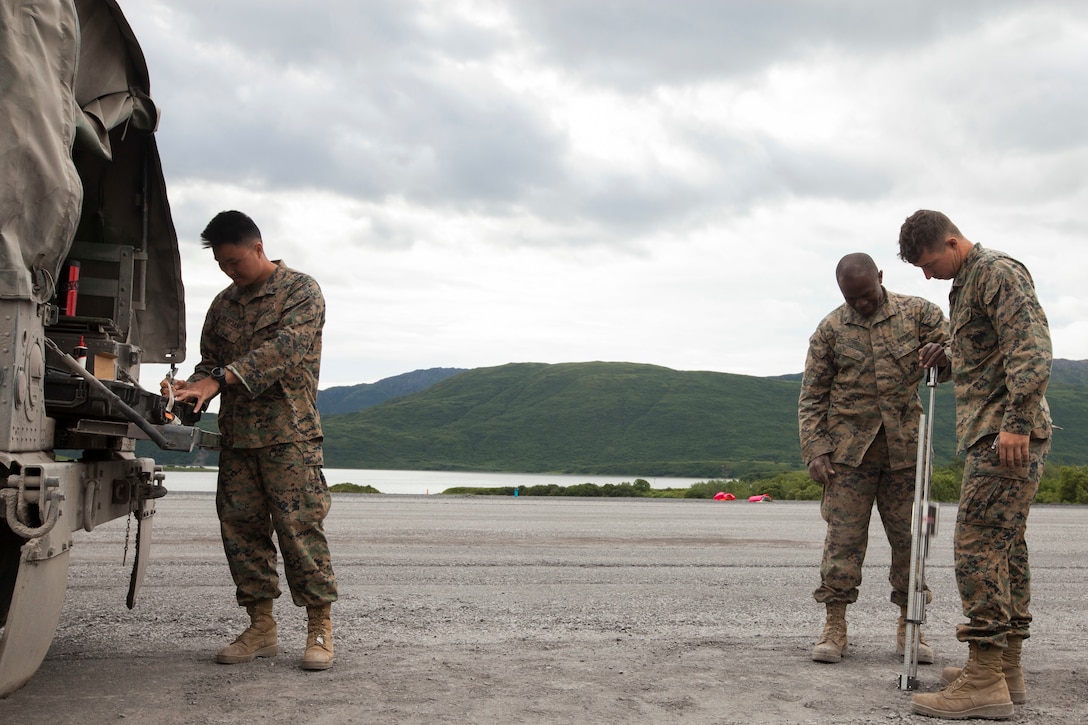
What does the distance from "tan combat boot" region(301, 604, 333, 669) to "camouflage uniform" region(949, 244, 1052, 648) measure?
10.2ft

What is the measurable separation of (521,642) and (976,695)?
2518mm

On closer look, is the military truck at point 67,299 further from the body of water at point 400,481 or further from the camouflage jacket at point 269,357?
the body of water at point 400,481

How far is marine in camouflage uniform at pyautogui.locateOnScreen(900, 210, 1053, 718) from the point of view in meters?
4.74

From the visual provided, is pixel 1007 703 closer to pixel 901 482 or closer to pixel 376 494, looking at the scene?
pixel 901 482

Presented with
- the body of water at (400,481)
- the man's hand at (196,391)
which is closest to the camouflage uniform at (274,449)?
the man's hand at (196,391)

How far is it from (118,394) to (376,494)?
21.6 meters

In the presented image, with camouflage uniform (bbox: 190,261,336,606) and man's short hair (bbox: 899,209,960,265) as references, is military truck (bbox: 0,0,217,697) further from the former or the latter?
man's short hair (bbox: 899,209,960,265)

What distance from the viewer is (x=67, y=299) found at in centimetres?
519

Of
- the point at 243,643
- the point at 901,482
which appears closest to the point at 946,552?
the point at 901,482

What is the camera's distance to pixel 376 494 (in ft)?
84.3

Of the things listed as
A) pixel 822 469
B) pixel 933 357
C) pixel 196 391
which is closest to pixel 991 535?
pixel 933 357

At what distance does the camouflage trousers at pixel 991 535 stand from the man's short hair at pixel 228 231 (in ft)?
12.8

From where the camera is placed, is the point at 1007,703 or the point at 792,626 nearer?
the point at 1007,703

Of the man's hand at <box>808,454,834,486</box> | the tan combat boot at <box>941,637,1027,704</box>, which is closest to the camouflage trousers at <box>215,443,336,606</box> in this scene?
the man's hand at <box>808,454,834,486</box>
